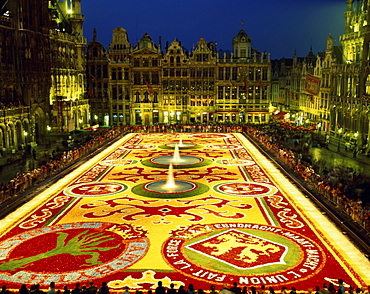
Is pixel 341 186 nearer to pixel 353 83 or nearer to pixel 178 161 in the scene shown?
pixel 178 161

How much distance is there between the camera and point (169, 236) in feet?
67.1

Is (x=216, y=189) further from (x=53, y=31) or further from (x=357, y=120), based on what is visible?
(x=53, y=31)

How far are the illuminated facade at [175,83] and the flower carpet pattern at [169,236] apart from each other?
142ft

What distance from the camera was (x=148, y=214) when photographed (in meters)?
23.8

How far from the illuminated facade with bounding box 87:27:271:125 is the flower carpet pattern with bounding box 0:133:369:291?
43339 mm

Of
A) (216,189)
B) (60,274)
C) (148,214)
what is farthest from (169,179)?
(60,274)

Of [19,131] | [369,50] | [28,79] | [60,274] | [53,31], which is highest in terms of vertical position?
[53,31]

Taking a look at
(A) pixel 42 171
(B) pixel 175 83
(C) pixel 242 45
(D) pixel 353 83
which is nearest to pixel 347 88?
(D) pixel 353 83

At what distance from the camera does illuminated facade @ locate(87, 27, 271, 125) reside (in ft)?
249

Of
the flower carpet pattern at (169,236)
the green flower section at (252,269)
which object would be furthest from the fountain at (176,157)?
the green flower section at (252,269)

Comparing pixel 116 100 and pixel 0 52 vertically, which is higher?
pixel 0 52

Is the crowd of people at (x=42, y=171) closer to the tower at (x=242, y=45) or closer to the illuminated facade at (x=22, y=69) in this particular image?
the illuminated facade at (x=22, y=69)

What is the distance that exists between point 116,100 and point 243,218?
5679cm

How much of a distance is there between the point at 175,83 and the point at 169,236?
5934 cm
